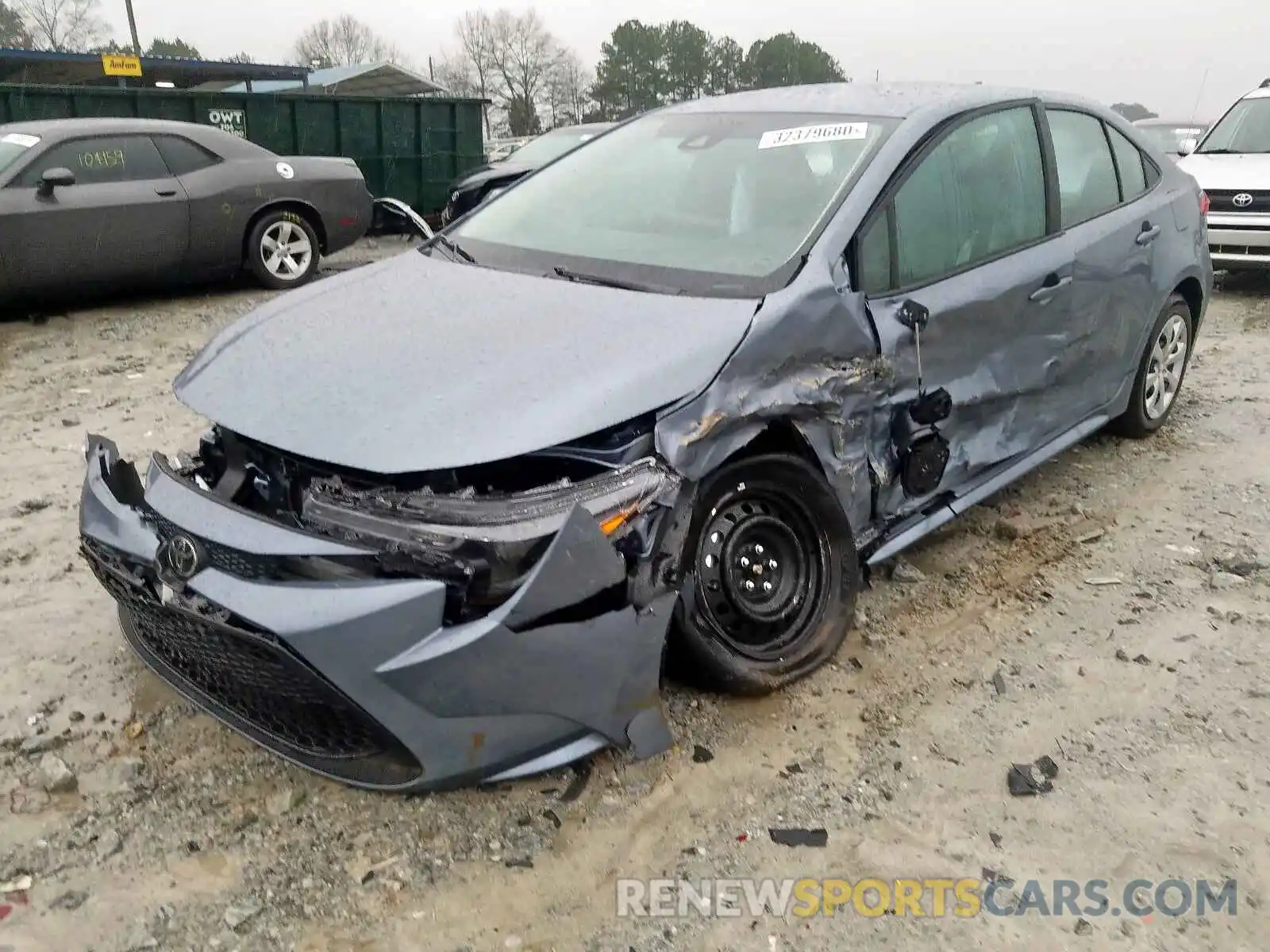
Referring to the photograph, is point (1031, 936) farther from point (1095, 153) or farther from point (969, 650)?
point (1095, 153)

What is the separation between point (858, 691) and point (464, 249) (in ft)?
6.43

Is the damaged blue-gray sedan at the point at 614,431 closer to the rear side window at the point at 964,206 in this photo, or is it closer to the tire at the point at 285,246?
the rear side window at the point at 964,206

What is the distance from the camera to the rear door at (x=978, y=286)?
3201 millimetres

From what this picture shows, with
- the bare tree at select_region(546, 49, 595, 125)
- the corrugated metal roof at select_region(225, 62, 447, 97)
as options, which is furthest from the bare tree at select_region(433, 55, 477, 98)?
the corrugated metal roof at select_region(225, 62, 447, 97)

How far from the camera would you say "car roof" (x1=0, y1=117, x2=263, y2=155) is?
770 centimetres

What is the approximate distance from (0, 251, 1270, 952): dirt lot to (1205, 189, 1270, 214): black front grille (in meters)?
5.99

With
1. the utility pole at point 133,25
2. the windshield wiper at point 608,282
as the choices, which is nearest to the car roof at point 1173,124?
the windshield wiper at point 608,282

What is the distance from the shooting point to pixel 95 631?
11.0ft

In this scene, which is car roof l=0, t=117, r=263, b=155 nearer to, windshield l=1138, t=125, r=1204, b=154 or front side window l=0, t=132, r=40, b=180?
front side window l=0, t=132, r=40, b=180

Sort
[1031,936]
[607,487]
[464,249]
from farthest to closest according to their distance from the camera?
[464,249] < [607,487] < [1031,936]

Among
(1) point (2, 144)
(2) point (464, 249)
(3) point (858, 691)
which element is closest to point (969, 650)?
(3) point (858, 691)

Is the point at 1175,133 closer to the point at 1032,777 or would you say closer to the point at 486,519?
the point at 1032,777

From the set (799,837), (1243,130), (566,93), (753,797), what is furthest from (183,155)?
(566,93)

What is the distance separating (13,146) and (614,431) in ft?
22.9
